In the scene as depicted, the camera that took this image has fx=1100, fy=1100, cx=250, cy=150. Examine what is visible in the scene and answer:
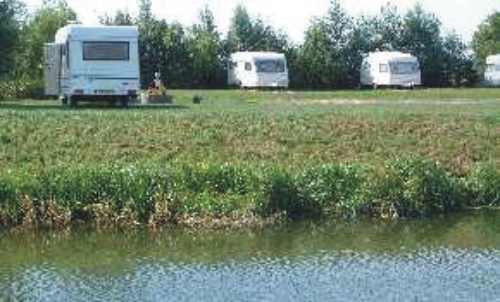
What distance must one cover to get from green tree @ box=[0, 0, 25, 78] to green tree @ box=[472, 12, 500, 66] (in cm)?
4137

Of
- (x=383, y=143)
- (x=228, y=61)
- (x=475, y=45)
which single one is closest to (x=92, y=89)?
(x=383, y=143)

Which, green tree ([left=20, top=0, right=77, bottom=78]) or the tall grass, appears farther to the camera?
green tree ([left=20, top=0, right=77, bottom=78])

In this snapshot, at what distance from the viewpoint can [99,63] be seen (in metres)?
30.9

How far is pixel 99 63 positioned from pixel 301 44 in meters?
29.9

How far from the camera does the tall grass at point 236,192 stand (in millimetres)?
17750

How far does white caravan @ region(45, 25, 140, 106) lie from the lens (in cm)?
3066

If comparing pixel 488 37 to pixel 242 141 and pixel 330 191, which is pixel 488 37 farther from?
pixel 330 191

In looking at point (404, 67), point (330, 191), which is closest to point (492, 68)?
point (404, 67)

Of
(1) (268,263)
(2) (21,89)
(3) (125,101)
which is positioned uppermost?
(2) (21,89)

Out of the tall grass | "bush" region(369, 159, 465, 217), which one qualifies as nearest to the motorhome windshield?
the tall grass

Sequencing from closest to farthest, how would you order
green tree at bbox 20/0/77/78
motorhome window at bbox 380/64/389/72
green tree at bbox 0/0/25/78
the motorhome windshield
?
green tree at bbox 0/0/25/78 < green tree at bbox 20/0/77/78 < the motorhome windshield < motorhome window at bbox 380/64/389/72

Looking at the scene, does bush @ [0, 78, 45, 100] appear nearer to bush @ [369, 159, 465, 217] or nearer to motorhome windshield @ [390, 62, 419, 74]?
motorhome windshield @ [390, 62, 419, 74]

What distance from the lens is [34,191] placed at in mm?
17719

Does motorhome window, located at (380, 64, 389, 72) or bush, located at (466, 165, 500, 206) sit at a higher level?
motorhome window, located at (380, 64, 389, 72)
